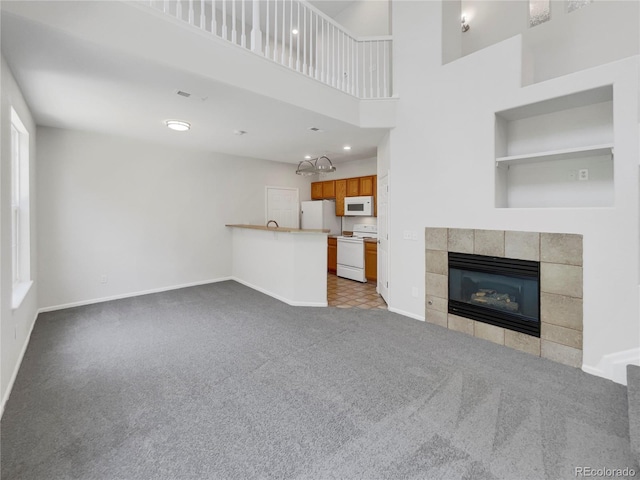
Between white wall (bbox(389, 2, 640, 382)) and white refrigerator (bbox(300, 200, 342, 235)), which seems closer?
white wall (bbox(389, 2, 640, 382))

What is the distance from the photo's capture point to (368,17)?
213 inches

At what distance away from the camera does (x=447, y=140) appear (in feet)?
11.2

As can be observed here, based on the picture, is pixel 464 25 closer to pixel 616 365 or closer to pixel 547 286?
pixel 547 286

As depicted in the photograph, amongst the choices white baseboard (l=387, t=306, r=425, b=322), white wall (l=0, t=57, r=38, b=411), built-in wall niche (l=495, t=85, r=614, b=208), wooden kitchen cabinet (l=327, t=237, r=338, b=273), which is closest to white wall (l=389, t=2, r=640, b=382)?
white baseboard (l=387, t=306, r=425, b=322)

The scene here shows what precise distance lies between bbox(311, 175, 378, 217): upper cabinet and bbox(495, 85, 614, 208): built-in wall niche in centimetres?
288

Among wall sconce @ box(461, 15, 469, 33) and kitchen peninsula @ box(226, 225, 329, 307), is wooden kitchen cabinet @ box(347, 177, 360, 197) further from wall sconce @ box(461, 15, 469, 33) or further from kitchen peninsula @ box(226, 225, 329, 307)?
wall sconce @ box(461, 15, 469, 33)

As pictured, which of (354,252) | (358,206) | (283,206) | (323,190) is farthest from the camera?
(323,190)

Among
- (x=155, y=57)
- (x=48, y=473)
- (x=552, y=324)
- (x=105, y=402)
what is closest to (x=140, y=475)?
(x=48, y=473)

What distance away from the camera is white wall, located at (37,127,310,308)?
4.16m

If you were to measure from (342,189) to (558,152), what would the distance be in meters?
4.29

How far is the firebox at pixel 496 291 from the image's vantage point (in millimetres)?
2887

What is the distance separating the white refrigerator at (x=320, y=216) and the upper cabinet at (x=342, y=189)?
20cm

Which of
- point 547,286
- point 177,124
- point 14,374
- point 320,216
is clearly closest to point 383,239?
point 320,216

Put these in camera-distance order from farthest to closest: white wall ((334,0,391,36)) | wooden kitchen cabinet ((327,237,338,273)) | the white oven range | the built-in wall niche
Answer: wooden kitchen cabinet ((327,237,338,273)), the white oven range, white wall ((334,0,391,36)), the built-in wall niche
